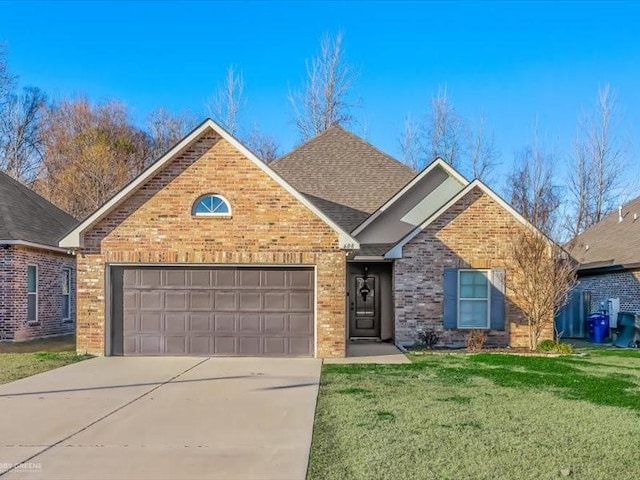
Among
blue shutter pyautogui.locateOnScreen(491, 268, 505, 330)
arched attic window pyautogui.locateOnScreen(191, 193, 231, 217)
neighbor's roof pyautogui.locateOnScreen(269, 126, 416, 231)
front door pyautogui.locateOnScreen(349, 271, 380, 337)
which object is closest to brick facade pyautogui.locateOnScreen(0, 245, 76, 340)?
arched attic window pyautogui.locateOnScreen(191, 193, 231, 217)

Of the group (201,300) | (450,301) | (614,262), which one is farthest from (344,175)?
(614,262)

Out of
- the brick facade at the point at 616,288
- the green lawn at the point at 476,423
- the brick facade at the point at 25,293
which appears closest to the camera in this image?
the green lawn at the point at 476,423

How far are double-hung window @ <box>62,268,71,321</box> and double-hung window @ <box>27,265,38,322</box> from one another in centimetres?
184

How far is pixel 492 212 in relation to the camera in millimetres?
15633

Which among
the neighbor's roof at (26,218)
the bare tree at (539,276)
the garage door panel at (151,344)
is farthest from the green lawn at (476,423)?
the neighbor's roof at (26,218)

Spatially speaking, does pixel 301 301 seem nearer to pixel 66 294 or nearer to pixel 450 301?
pixel 450 301

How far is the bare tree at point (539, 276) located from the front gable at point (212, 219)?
16.7 feet

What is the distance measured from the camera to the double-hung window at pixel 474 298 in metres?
15.4

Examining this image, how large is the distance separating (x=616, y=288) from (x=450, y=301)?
27.3 ft

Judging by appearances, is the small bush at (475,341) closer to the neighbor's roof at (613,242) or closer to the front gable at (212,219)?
the front gable at (212,219)

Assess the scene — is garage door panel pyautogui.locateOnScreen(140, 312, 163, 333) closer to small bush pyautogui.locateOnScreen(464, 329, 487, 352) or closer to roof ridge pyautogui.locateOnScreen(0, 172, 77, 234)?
small bush pyautogui.locateOnScreen(464, 329, 487, 352)

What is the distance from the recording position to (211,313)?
13.6m

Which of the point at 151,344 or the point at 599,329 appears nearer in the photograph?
the point at 151,344

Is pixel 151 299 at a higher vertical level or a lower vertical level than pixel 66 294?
higher
